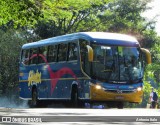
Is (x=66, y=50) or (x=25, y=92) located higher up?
(x=66, y=50)

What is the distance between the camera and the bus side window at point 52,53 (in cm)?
2800

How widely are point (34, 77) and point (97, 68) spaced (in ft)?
24.0

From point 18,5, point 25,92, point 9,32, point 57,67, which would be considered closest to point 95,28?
point 9,32

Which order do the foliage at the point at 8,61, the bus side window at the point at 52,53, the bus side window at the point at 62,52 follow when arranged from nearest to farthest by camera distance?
the bus side window at the point at 62,52 → the bus side window at the point at 52,53 → the foliage at the point at 8,61

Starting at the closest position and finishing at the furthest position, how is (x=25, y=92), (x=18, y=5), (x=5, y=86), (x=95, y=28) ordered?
1. (x=18, y=5)
2. (x=25, y=92)
3. (x=5, y=86)
4. (x=95, y=28)

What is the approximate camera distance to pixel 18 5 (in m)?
22.4

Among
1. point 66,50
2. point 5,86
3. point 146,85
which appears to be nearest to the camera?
point 66,50

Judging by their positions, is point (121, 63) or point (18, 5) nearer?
point (18, 5)

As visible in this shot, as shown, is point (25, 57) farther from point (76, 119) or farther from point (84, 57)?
point (76, 119)

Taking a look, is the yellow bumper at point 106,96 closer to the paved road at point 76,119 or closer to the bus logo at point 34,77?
the bus logo at point 34,77

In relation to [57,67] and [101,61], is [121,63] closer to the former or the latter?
[101,61]

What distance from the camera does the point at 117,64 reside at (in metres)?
25.0

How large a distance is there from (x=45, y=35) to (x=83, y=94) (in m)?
26.7

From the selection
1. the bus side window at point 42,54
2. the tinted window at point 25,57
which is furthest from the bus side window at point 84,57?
the tinted window at point 25,57
